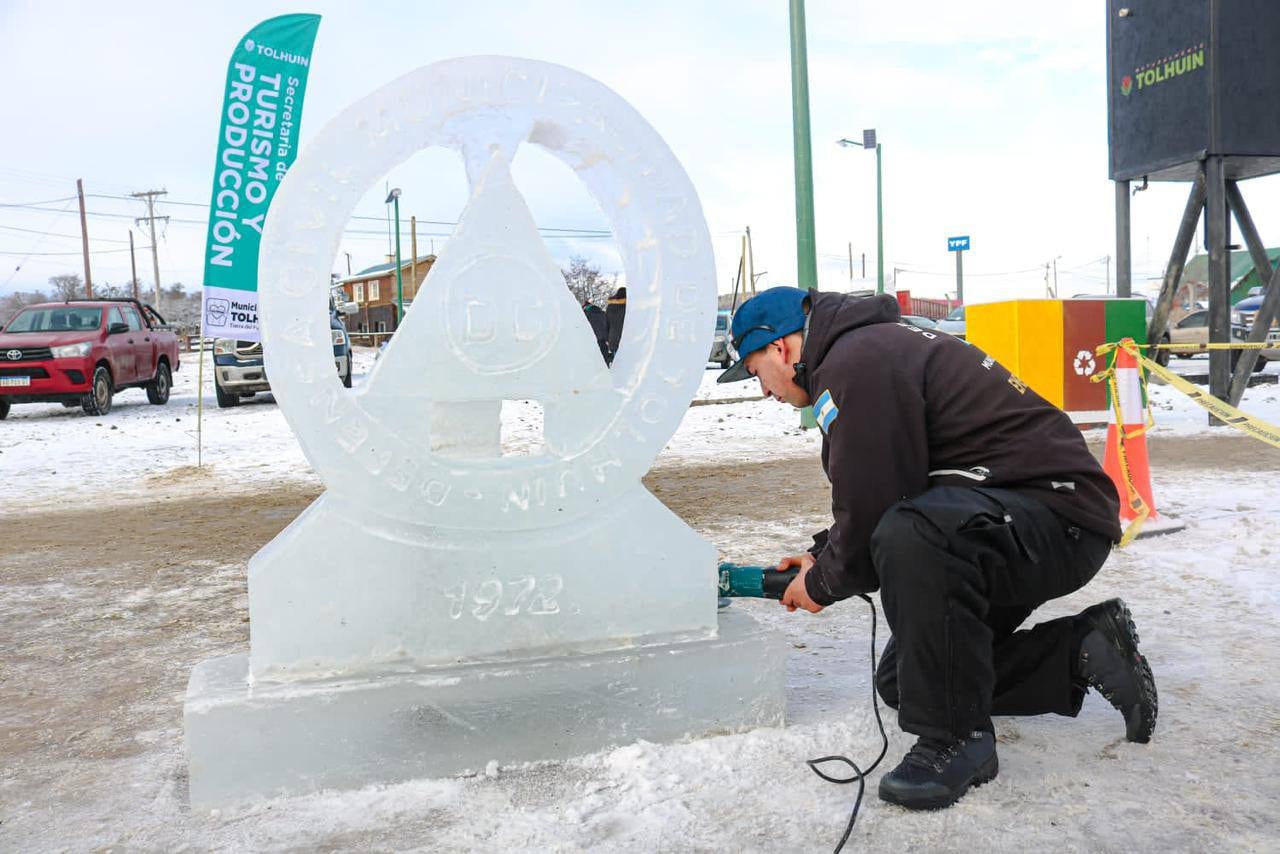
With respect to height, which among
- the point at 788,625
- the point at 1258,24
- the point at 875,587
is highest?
the point at 1258,24

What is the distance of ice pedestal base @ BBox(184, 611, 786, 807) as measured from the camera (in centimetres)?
273

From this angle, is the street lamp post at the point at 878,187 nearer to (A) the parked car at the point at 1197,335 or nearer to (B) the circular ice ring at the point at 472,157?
(A) the parked car at the point at 1197,335

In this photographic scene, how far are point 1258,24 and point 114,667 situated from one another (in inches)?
434

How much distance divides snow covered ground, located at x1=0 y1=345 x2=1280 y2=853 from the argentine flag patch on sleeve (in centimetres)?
97

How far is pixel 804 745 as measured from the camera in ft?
9.86

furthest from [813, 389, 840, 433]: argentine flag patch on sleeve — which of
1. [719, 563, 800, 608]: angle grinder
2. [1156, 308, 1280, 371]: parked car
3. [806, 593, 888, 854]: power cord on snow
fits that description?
[1156, 308, 1280, 371]: parked car

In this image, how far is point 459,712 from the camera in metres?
2.88

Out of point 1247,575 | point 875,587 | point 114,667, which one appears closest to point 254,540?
point 114,667

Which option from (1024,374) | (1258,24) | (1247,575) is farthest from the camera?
(1024,374)

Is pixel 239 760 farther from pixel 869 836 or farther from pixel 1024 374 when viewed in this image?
pixel 1024 374

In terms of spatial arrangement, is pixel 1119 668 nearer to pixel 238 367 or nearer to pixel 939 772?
pixel 939 772

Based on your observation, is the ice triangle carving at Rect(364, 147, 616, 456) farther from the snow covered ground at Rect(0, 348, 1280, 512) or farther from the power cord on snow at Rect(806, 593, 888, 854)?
the snow covered ground at Rect(0, 348, 1280, 512)

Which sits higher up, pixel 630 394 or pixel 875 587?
pixel 630 394

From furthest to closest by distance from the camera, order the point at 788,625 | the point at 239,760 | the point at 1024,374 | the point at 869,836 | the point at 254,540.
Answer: the point at 1024,374, the point at 254,540, the point at 788,625, the point at 239,760, the point at 869,836
